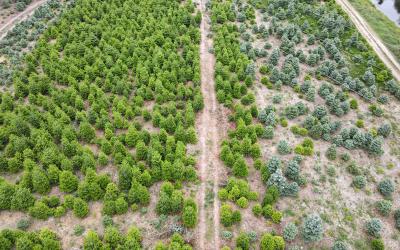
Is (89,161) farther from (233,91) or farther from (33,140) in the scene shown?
(233,91)

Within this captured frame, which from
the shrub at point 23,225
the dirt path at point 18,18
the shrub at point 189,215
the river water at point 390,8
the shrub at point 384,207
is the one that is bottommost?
the dirt path at point 18,18

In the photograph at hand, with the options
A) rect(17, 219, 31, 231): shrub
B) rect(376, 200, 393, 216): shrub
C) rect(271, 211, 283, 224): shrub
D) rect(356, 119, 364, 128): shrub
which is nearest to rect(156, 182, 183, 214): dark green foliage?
rect(271, 211, 283, 224): shrub

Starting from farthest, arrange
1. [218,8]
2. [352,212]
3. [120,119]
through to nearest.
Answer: [218,8]
[120,119]
[352,212]

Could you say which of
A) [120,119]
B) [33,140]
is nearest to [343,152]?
[120,119]

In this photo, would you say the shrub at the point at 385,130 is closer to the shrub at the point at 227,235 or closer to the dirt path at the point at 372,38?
the dirt path at the point at 372,38

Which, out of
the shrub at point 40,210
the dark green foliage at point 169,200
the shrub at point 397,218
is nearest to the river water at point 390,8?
the shrub at point 397,218

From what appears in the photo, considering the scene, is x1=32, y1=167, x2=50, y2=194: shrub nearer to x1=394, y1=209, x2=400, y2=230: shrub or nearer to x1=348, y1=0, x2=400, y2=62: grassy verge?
x1=394, y1=209, x2=400, y2=230: shrub

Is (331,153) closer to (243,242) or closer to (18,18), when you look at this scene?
(243,242)
